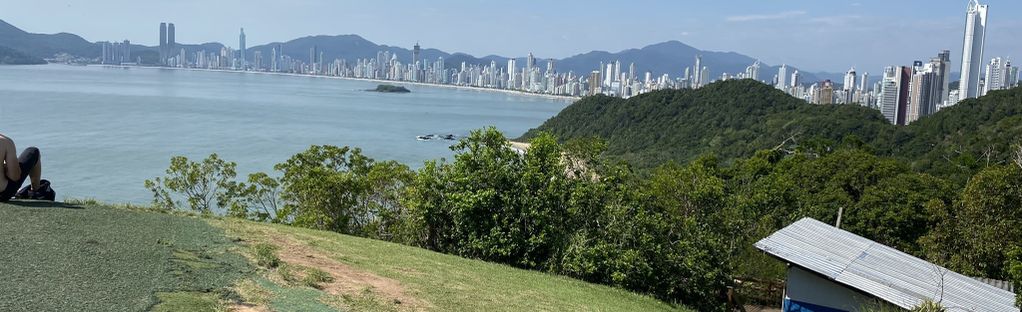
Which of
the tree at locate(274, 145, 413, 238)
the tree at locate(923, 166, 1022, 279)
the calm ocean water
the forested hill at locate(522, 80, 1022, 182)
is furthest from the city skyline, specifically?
the tree at locate(274, 145, 413, 238)

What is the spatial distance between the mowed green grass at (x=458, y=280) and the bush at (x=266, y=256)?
48 centimetres

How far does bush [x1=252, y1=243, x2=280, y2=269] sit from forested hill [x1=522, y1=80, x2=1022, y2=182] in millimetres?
19649

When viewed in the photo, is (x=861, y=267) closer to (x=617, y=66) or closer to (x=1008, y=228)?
(x=1008, y=228)

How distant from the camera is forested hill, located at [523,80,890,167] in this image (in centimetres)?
3697

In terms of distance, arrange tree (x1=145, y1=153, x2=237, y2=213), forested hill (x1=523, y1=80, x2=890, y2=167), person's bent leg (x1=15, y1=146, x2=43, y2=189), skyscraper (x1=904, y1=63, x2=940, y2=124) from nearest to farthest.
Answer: person's bent leg (x1=15, y1=146, x2=43, y2=189), tree (x1=145, y1=153, x2=237, y2=213), forested hill (x1=523, y1=80, x2=890, y2=167), skyscraper (x1=904, y1=63, x2=940, y2=124)

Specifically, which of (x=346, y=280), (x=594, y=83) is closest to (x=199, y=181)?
(x=346, y=280)

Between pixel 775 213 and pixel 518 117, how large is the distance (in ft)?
206

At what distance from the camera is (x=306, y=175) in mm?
12219

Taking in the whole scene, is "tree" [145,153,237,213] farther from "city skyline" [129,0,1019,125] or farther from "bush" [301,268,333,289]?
"city skyline" [129,0,1019,125]

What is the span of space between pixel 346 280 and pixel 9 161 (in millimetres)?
3059

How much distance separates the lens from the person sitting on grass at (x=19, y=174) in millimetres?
6277

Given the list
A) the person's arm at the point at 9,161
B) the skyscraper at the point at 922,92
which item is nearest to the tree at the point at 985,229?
the person's arm at the point at 9,161

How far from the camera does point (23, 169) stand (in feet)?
21.2

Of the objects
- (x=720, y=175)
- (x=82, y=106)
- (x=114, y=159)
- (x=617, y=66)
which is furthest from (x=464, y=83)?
(x=720, y=175)
